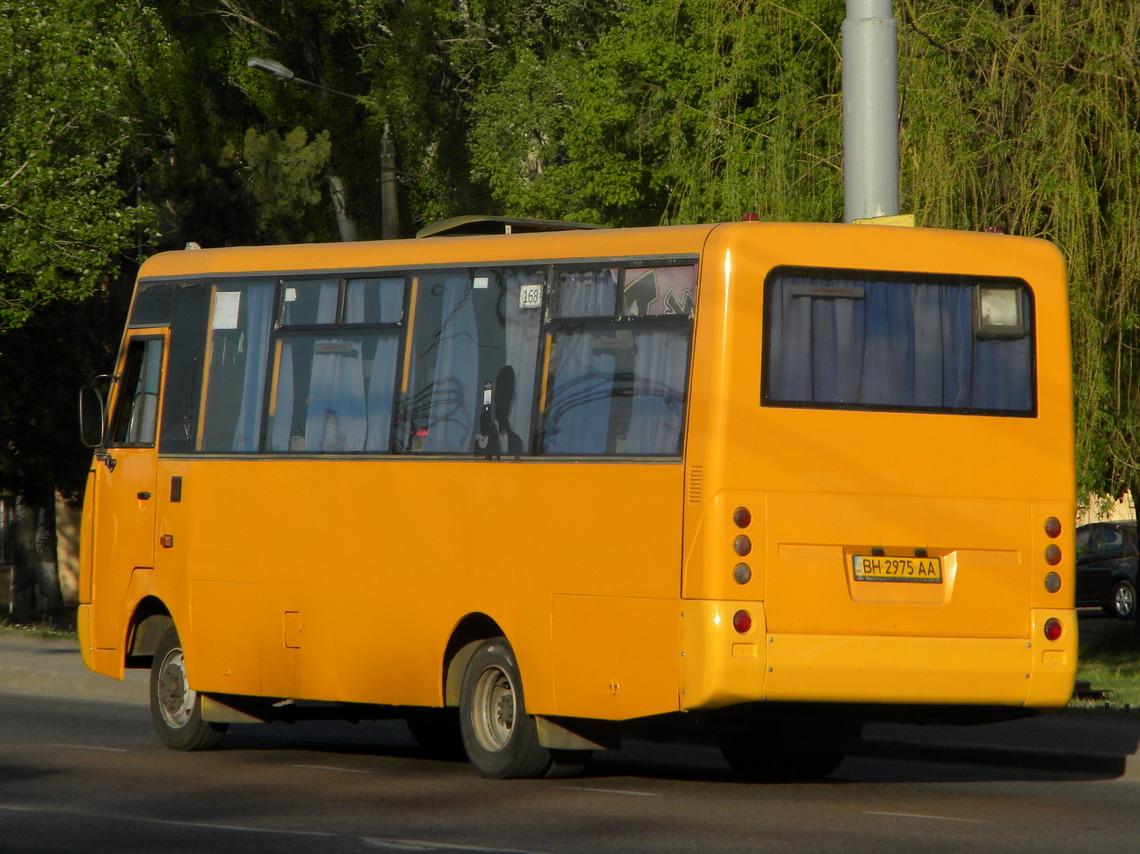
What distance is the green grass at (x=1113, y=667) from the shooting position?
16844 millimetres

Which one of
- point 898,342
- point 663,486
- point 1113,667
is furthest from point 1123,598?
point 663,486

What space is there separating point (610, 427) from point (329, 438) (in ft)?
8.16

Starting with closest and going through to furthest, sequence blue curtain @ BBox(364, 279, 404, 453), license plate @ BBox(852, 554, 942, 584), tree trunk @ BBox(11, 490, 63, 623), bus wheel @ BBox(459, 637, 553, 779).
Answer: license plate @ BBox(852, 554, 942, 584)
bus wheel @ BBox(459, 637, 553, 779)
blue curtain @ BBox(364, 279, 404, 453)
tree trunk @ BBox(11, 490, 63, 623)

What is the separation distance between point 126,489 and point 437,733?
2.81m

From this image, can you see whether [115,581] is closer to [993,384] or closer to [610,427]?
[610,427]

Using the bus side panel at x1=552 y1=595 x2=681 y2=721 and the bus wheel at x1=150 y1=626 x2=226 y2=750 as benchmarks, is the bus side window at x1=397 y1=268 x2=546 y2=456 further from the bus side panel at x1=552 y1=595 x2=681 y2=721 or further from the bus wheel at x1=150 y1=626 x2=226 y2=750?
the bus wheel at x1=150 y1=626 x2=226 y2=750

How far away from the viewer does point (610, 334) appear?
11156 mm

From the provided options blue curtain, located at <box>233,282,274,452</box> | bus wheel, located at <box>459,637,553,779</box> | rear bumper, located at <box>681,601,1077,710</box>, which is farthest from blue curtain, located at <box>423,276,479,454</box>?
rear bumper, located at <box>681,601,1077,710</box>

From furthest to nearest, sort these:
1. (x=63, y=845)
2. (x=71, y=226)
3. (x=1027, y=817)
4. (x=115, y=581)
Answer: (x=71, y=226), (x=115, y=581), (x=1027, y=817), (x=63, y=845)

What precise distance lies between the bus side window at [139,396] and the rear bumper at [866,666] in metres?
5.39

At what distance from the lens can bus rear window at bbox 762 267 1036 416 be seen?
1062cm

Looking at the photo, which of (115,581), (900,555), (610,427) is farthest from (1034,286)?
(115,581)

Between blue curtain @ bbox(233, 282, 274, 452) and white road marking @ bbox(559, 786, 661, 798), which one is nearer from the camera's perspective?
white road marking @ bbox(559, 786, 661, 798)

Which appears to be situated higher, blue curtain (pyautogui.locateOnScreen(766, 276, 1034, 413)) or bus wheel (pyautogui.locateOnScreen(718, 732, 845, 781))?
blue curtain (pyautogui.locateOnScreen(766, 276, 1034, 413))
